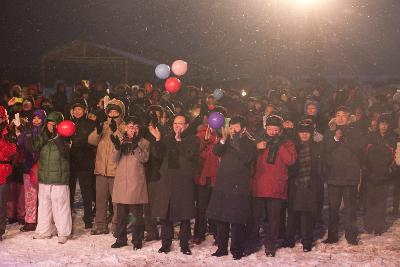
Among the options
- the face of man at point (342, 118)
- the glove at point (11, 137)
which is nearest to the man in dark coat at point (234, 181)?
the face of man at point (342, 118)

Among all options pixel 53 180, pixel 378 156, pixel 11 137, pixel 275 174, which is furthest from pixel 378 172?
pixel 11 137

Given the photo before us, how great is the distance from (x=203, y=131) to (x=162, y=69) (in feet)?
14.8

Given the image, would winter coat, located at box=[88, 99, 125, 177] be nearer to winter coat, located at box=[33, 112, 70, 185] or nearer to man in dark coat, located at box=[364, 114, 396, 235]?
winter coat, located at box=[33, 112, 70, 185]

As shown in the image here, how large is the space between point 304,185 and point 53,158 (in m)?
3.50

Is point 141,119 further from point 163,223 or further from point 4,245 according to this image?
point 4,245

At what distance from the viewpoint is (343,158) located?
8.14 metres

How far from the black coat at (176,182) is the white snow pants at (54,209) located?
1.40 metres

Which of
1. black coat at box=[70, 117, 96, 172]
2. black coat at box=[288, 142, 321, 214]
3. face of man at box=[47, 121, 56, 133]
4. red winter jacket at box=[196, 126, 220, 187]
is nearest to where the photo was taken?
black coat at box=[288, 142, 321, 214]

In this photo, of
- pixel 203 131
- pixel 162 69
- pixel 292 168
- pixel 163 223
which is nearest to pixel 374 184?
pixel 292 168

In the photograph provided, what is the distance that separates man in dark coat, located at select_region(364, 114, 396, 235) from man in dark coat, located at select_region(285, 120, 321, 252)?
145 cm

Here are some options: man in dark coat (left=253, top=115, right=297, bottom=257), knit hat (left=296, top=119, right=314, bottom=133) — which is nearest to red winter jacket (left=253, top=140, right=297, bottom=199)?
man in dark coat (left=253, top=115, right=297, bottom=257)

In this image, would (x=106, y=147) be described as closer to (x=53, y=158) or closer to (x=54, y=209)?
(x=53, y=158)

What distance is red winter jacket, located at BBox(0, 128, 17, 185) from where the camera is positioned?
316 inches

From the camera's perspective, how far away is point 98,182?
335 inches
